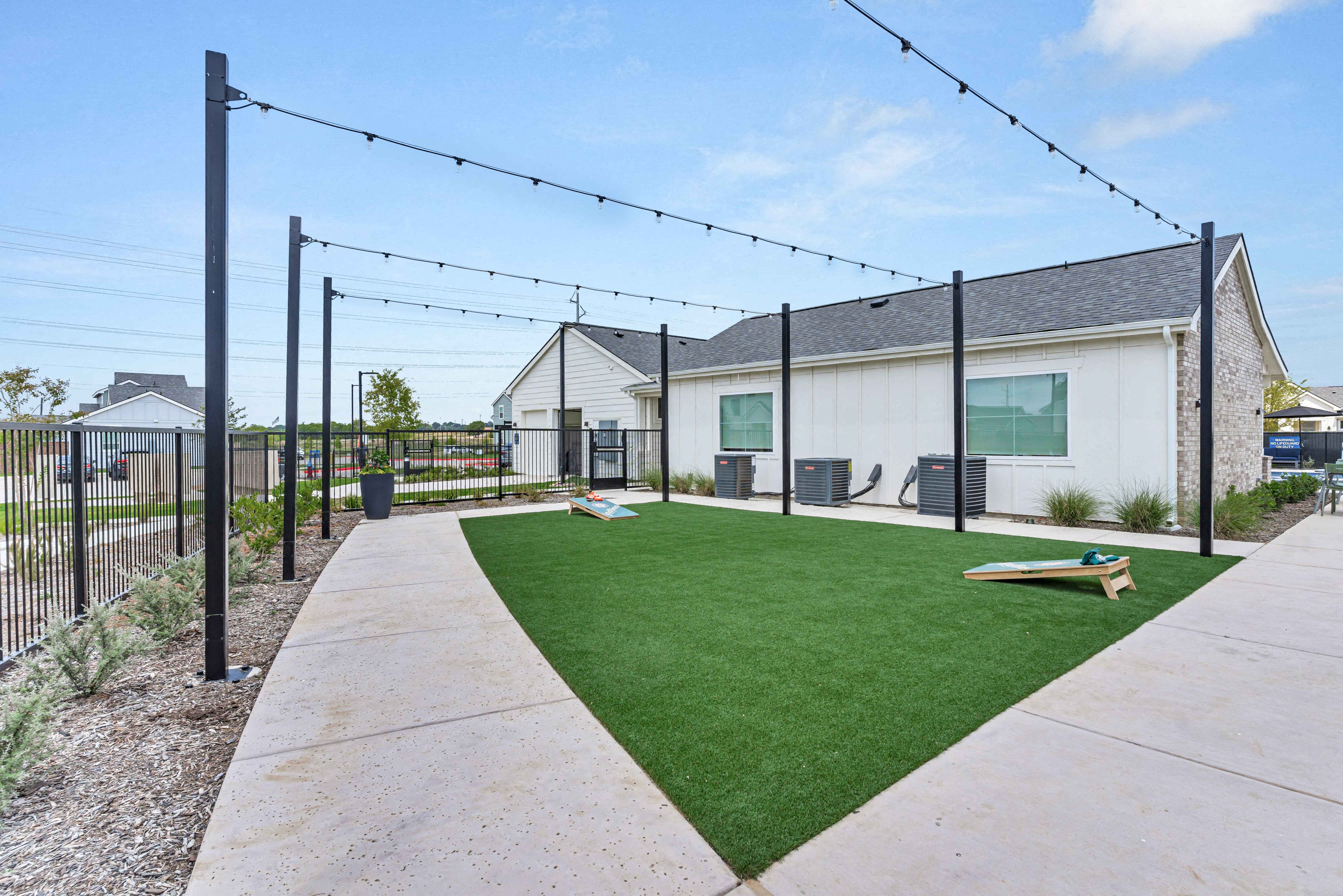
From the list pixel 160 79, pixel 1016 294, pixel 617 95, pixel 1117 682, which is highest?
pixel 617 95

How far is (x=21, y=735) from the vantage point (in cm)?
245

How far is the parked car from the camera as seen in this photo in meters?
4.30

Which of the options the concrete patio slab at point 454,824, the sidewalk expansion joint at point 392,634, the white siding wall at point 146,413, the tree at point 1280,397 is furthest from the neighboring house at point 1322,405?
the white siding wall at point 146,413

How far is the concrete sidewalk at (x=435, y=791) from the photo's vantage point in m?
1.95

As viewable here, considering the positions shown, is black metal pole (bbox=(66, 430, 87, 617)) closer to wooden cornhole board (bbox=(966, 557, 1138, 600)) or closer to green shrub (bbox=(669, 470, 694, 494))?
wooden cornhole board (bbox=(966, 557, 1138, 600))

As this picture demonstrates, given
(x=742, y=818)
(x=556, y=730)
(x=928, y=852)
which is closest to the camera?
(x=928, y=852)

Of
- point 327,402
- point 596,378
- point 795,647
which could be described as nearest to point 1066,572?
point 795,647

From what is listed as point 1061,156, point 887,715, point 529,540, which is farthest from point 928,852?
point 1061,156

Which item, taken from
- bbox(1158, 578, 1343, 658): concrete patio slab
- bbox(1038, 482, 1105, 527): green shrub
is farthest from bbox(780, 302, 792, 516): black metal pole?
bbox(1158, 578, 1343, 658): concrete patio slab

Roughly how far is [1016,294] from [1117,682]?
435 inches

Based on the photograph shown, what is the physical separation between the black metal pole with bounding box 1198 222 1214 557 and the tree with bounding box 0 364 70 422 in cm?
4093

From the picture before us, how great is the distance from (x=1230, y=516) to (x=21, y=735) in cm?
1219

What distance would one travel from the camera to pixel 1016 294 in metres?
12.7

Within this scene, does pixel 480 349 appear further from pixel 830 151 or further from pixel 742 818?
pixel 742 818
